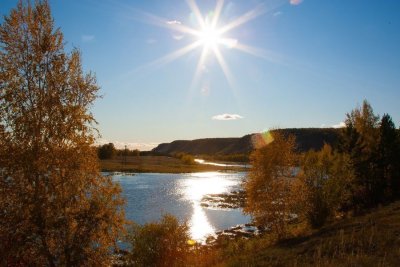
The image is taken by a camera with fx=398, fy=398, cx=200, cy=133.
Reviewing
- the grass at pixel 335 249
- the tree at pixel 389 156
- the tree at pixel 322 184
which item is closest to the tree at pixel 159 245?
the grass at pixel 335 249

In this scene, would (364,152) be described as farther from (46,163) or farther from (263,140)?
(46,163)

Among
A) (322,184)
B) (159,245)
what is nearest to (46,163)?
(159,245)

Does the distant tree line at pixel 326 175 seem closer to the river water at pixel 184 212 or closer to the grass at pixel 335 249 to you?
the grass at pixel 335 249

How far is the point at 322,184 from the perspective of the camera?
1893 inches

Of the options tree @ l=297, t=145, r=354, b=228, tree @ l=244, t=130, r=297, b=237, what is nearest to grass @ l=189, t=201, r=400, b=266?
tree @ l=244, t=130, r=297, b=237

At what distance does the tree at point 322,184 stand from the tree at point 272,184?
1.80 m

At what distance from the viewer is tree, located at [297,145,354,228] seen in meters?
45.0

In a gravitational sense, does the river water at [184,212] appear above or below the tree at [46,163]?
below

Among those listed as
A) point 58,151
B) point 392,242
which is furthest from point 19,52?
point 392,242

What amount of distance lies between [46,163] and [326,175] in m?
41.1

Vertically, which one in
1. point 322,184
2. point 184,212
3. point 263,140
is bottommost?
point 184,212

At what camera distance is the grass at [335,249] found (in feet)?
74.0

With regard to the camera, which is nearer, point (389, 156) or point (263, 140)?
point (263, 140)

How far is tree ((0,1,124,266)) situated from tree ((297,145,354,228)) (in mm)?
27303
